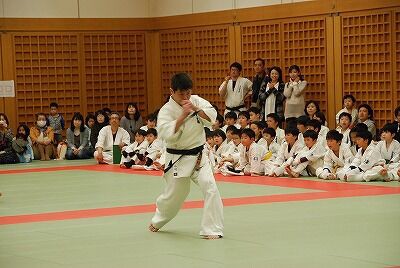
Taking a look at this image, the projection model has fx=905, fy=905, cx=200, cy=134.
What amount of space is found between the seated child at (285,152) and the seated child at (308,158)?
16 cm

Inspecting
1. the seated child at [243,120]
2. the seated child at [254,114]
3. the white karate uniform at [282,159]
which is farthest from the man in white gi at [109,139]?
the white karate uniform at [282,159]

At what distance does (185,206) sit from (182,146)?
236 centimetres

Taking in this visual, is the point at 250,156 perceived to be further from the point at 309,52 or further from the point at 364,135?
the point at 309,52

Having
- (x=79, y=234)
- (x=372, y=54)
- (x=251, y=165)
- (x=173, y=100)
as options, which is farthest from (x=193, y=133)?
(x=372, y=54)

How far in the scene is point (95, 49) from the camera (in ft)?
71.9

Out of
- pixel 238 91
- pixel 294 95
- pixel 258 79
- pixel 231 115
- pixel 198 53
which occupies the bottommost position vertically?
pixel 231 115

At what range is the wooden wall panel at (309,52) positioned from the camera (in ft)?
58.3

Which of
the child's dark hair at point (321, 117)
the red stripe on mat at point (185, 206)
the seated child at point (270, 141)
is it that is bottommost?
the red stripe on mat at point (185, 206)

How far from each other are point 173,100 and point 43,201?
12.5 ft

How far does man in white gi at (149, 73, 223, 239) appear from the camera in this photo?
28.8 feet

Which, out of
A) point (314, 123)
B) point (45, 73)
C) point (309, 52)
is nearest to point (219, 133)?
point (314, 123)

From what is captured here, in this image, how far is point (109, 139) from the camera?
18469 millimetres

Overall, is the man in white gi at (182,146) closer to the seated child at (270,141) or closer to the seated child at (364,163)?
the seated child at (364,163)

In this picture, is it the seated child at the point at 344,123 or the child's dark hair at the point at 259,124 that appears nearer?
the seated child at the point at 344,123
